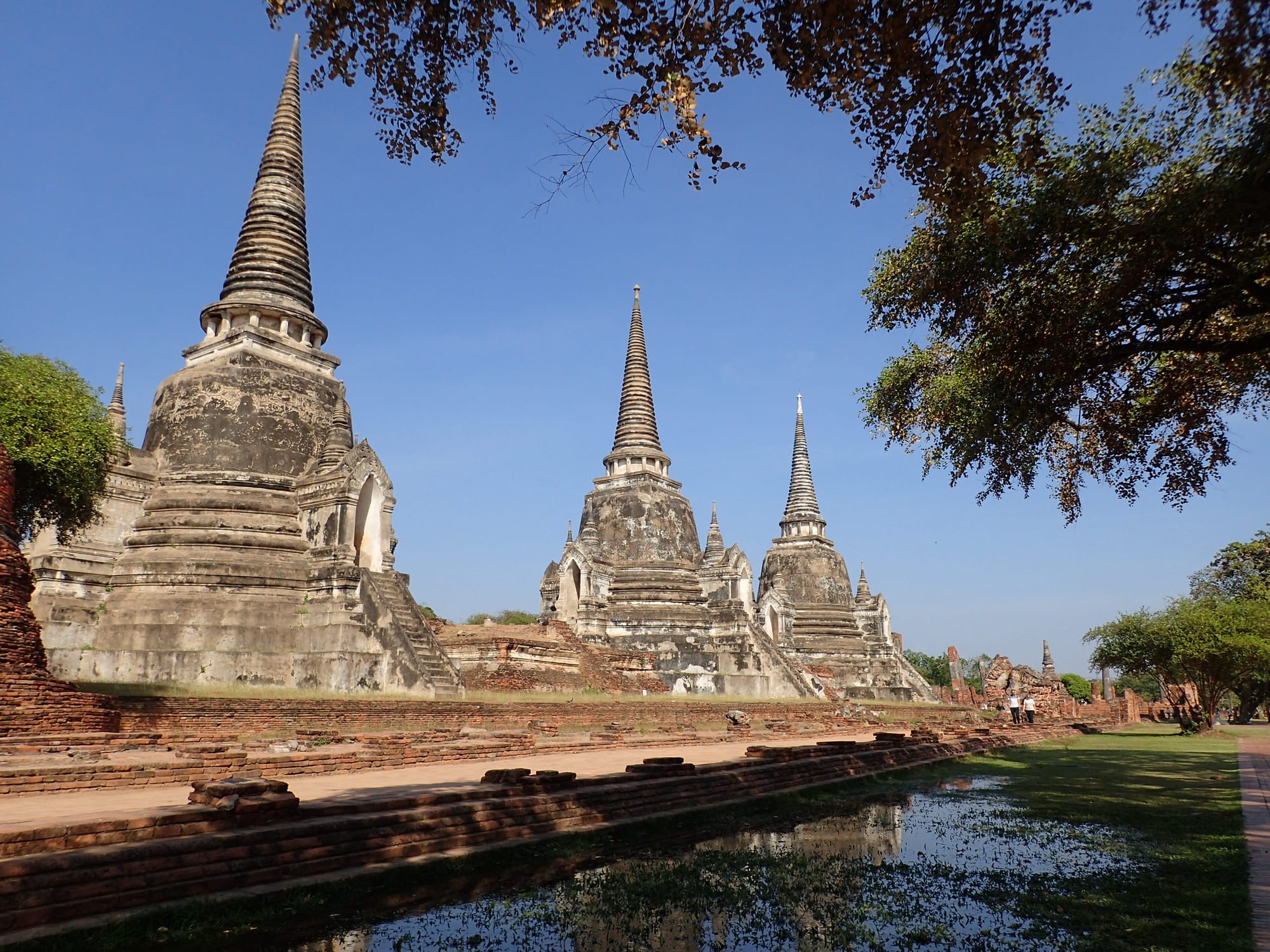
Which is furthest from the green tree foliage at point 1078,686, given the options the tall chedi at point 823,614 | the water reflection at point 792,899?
the water reflection at point 792,899

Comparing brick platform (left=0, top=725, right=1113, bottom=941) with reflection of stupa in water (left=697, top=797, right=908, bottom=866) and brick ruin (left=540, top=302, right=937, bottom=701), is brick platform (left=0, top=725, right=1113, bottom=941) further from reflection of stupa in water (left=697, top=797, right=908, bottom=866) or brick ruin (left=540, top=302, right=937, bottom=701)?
brick ruin (left=540, top=302, right=937, bottom=701)

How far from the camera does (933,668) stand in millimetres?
78250

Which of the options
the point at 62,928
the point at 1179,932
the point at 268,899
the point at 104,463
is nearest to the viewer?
the point at 62,928

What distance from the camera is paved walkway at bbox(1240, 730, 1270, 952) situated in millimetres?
5039

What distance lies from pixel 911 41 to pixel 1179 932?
5.31 meters

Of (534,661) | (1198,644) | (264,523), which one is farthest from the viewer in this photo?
(1198,644)

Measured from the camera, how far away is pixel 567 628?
25.3 meters

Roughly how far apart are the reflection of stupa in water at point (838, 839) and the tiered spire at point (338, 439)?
14955 mm

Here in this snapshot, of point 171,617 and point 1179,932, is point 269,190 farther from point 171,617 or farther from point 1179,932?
point 1179,932

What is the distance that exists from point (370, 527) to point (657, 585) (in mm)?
11944

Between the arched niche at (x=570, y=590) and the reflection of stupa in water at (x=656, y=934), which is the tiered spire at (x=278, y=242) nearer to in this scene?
the arched niche at (x=570, y=590)

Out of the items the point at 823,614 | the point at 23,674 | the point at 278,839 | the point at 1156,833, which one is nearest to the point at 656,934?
the point at 278,839

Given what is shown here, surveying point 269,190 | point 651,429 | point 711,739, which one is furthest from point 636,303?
point 711,739

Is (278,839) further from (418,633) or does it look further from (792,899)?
(418,633)
